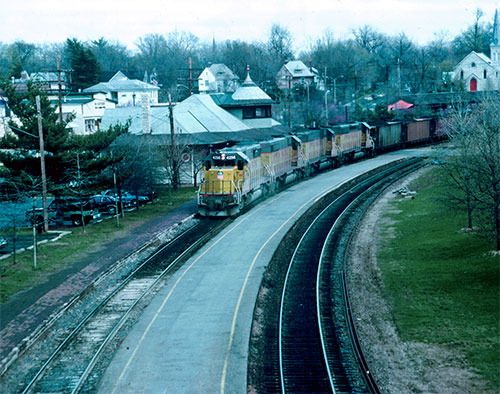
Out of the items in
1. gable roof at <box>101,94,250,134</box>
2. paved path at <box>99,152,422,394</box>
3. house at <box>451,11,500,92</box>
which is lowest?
paved path at <box>99,152,422,394</box>

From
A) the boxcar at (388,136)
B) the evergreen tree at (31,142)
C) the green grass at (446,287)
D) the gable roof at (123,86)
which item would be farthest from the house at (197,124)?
the gable roof at (123,86)

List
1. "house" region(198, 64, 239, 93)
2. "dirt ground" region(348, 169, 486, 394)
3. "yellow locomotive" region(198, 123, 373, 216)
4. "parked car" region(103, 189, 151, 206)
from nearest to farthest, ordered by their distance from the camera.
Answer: "dirt ground" region(348, 169, 486, 394)
"yellow locomotive" region(198, 123, 373, 216)
"parked car" region(103, 189, 151, 206)
"house" region(198, 64, 239, 93)

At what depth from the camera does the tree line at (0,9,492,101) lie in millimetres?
120438

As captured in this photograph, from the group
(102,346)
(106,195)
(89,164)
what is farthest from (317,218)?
(102,346)

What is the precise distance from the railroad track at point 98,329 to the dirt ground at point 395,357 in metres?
7.80

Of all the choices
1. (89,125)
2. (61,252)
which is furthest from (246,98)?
(61,252)

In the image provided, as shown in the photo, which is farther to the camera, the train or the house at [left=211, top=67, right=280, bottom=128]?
the house at [left=211, top=67, right=280, bottom=128]

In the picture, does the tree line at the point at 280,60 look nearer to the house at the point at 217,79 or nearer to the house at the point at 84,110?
the house at the point at 217,79

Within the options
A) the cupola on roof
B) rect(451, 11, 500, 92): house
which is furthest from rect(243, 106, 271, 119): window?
rect(451, 11, 500, 92): house

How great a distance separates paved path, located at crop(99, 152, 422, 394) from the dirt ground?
12.3 feet

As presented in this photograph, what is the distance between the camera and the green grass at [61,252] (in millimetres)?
24234

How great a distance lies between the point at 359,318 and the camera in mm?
19859

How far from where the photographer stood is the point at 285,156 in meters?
46.1

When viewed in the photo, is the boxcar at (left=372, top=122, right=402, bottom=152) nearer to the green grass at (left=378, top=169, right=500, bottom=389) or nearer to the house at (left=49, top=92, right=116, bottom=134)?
the house at (left=49, top=92, right=116, bottom=134)
